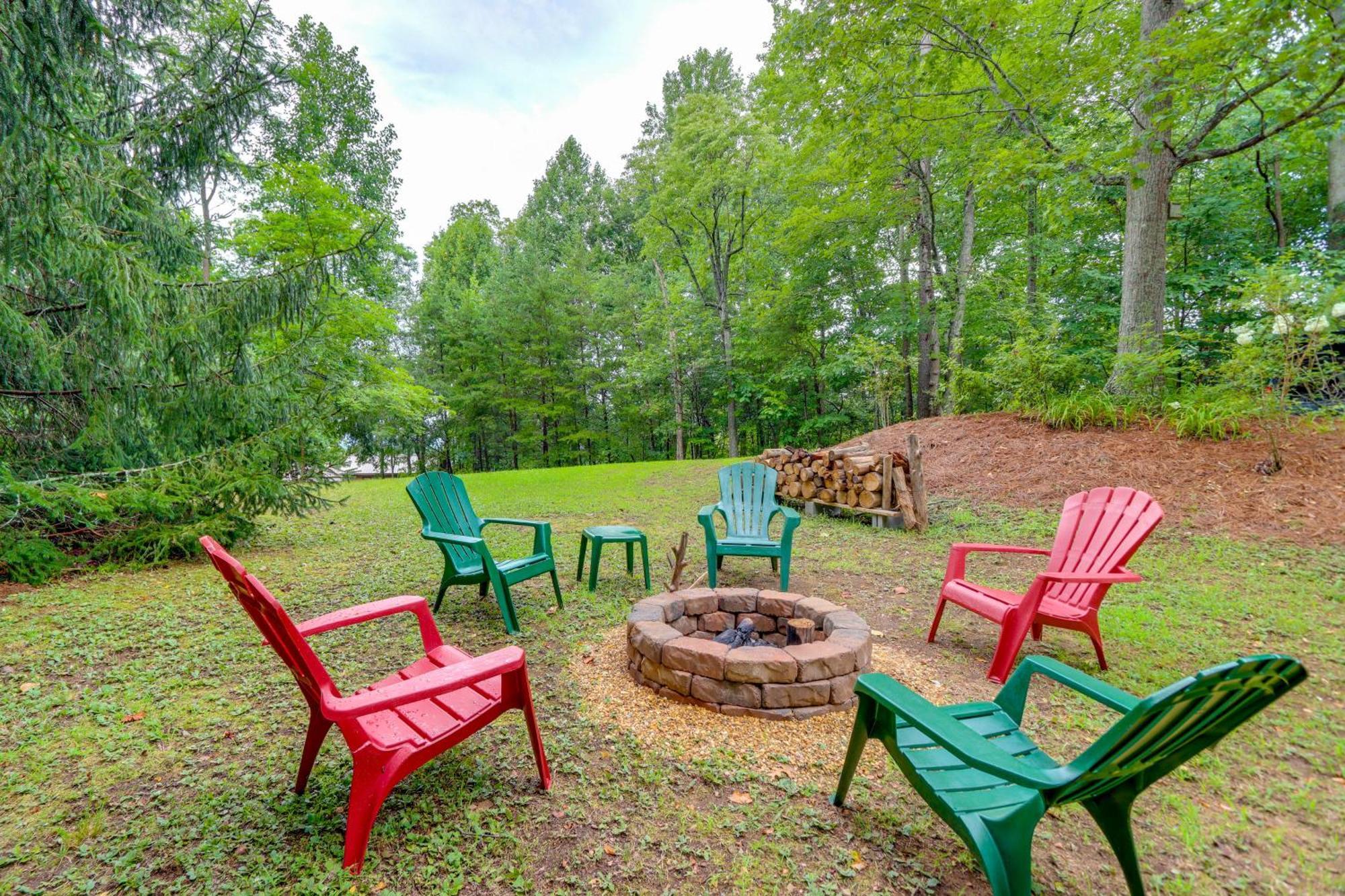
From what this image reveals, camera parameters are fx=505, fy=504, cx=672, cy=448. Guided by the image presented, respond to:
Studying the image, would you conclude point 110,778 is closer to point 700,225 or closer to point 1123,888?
point 1123,888

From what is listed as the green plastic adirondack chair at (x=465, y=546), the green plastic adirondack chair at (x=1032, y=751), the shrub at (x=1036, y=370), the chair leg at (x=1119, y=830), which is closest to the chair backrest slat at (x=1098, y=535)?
the green plastic adirondack chair at (x=1032, y=751)

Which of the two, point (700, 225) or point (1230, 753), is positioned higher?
point (700, 225)

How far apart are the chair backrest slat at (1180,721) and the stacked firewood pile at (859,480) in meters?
4.13

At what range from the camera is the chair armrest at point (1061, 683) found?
1.30 meters

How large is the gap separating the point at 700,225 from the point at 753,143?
2506 millimetres

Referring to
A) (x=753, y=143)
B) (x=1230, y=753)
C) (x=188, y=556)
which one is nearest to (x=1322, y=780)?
(x=1230, y=753)

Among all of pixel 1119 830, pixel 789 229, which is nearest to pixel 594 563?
pixel 1119 830

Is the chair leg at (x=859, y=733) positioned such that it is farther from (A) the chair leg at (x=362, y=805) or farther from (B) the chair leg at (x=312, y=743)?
(B) the chair leg at (x=312, y=743)

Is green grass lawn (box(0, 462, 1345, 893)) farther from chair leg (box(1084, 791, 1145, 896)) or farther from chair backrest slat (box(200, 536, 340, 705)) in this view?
chair backrest slat (box(200, 536, 340, 705))

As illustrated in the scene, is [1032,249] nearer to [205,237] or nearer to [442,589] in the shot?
[442,589]

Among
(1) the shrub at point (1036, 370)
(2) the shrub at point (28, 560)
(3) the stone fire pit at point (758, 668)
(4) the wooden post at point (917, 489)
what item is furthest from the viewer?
(1) the shrub at point (1036, 370)

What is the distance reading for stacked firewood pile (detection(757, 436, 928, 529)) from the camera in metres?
5.03

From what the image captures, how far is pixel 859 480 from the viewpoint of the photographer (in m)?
5.48

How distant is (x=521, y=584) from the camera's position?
390cm
